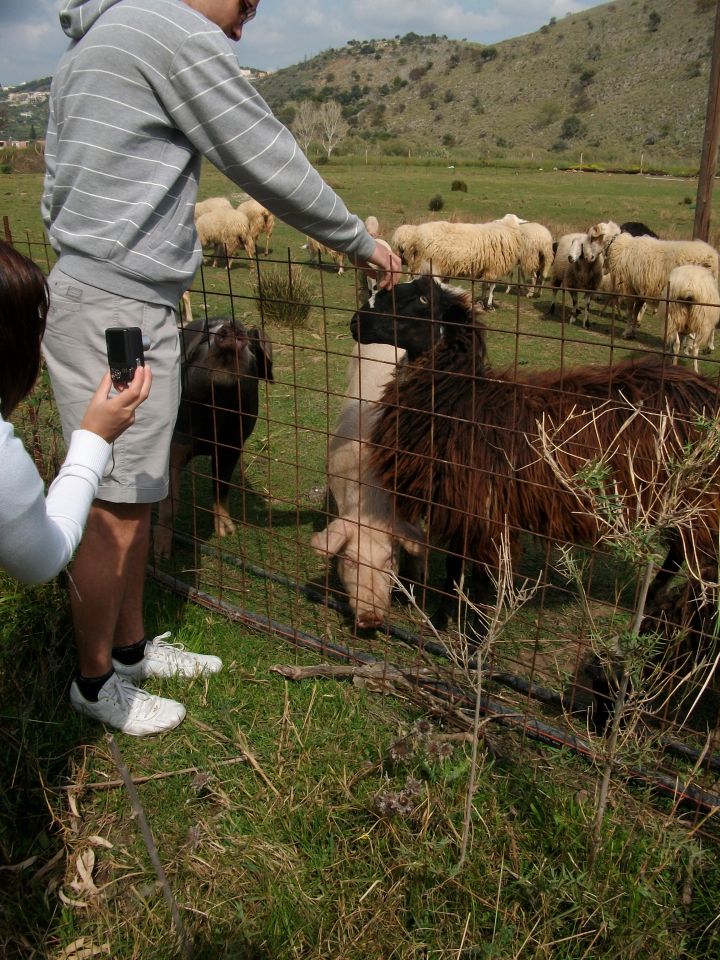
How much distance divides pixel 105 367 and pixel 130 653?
1205 mm

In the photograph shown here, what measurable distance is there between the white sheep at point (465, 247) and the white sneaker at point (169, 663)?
12.0m

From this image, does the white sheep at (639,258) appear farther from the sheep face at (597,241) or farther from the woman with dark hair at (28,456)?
the woman with dark hair at (28,456)

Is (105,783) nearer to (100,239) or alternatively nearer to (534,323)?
(100,239)

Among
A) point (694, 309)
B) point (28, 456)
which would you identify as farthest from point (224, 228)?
point (28, 456)

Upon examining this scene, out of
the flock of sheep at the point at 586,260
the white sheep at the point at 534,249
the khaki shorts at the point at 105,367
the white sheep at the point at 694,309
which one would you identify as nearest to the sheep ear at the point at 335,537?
the khaki shorts at the point at 105,367

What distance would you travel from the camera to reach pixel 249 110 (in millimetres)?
2326

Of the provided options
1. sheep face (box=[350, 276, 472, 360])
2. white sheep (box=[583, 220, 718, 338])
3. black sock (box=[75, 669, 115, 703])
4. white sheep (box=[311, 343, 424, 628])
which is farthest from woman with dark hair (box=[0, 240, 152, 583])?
white sheep (box=[583, 220, 718, 338])

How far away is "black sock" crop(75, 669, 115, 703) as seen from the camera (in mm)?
2795

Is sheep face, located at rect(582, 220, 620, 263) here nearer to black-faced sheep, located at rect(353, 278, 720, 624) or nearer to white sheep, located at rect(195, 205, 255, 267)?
white sheep, located at rect(195, 205, 255, 267)

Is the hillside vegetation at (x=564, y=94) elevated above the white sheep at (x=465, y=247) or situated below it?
above

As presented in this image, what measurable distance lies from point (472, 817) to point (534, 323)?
11.4 meters

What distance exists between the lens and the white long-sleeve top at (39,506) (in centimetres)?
145

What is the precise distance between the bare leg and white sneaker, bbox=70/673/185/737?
4.3 inches

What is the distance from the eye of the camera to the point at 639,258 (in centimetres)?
1269
